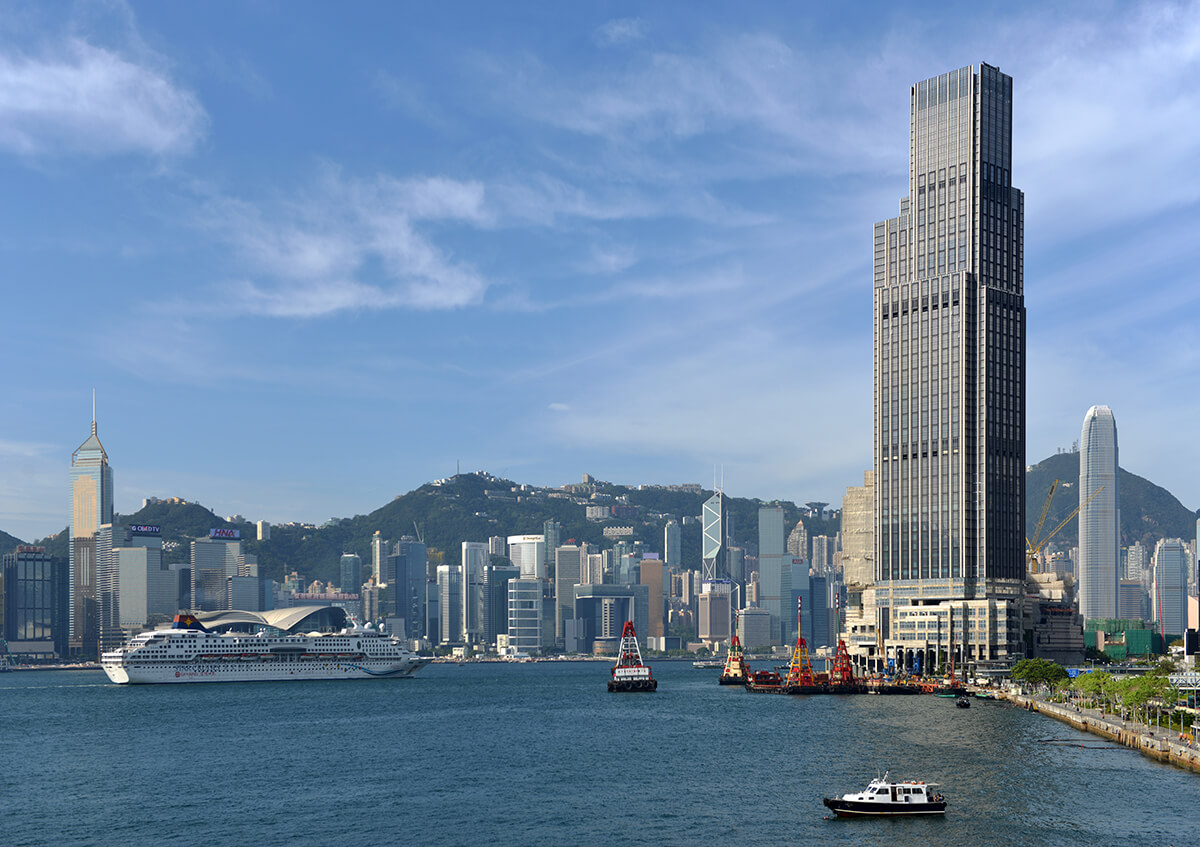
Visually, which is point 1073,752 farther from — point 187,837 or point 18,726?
point 18,726

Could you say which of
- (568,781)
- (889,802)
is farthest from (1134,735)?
(568,781)

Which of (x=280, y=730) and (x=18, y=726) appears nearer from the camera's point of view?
(x=280, y=730)

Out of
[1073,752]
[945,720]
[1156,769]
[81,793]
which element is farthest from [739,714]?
[81,793]

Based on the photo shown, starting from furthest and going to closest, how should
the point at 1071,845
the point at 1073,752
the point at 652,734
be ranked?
the point at 652,734 → the point at 1073,752 → the point at 1071,845

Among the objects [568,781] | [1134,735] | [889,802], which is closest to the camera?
[889,802]

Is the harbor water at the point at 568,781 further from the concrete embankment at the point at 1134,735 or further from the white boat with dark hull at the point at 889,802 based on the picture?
the concrete embankment at the point at 1134,735

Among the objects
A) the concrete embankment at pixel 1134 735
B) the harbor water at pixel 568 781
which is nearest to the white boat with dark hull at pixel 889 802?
the harbor water at pixel 568 781

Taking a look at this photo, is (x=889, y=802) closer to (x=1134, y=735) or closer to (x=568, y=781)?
(x=568, y=781)

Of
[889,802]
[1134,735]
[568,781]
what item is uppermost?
[889,802]
